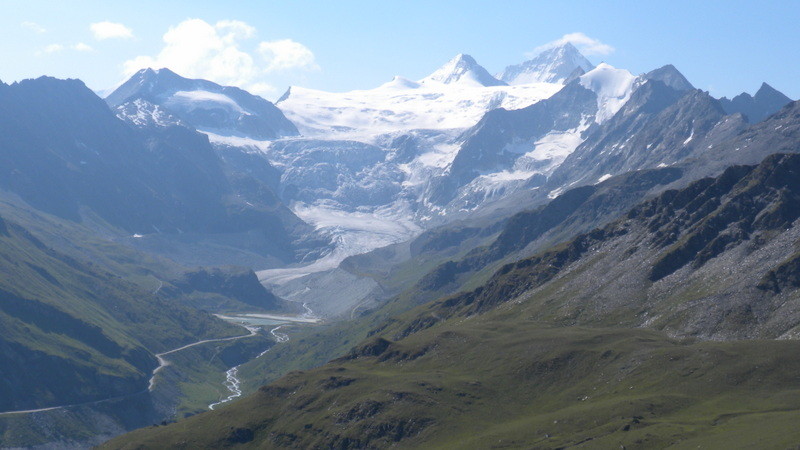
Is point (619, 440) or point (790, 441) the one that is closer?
point (790, 441)

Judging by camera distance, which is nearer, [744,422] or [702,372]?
[744,422]

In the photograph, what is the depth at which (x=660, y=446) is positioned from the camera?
156 meters

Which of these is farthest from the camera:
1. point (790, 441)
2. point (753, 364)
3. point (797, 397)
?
point (753, 364)

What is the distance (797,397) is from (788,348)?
21.9 meters

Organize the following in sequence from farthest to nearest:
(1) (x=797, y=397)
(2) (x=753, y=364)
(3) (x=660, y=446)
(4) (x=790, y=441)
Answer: (2) (x=753, y=364)
(1) (x=797, y=397)
(3) (x=660, y=446)
(4) (x=790, y=441)

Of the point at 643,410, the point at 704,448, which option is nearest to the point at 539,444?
the point at 643,410

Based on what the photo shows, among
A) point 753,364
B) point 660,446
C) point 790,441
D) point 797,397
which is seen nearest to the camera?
point 790,441

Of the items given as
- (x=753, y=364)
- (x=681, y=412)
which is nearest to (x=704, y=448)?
(x=681, y=412)

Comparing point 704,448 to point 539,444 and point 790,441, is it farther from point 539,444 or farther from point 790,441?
point 539,444

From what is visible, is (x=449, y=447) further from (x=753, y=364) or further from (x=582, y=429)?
(x=753, y=364)

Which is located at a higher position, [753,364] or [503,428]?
[753,364]

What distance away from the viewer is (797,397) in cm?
17150

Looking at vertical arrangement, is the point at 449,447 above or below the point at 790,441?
below

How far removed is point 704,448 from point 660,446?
9.05 m
